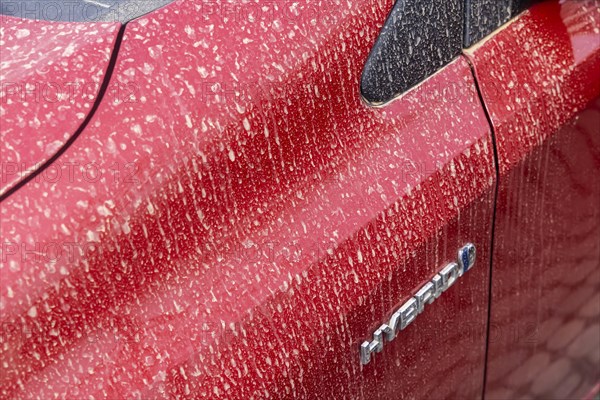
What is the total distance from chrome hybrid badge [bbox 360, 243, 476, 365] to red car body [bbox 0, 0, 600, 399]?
2 centimetres

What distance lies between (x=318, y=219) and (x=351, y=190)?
3.1 inches

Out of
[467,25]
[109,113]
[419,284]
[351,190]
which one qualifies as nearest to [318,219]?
[351,190]

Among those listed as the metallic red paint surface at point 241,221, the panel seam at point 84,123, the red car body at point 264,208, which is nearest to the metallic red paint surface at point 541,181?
the red car body at point 264,208

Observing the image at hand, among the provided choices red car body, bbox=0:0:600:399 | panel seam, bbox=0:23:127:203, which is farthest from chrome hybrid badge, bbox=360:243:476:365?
panel seam, bbox=0:23:127:203

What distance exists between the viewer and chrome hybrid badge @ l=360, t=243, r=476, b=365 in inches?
47.8

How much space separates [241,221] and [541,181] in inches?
26.8

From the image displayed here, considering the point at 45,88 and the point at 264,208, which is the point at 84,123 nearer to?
the point at 45,88

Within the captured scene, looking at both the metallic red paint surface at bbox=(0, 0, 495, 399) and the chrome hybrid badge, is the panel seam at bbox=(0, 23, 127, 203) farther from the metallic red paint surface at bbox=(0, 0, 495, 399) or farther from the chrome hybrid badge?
the chrome hybrid badge

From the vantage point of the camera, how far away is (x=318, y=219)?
116 cm

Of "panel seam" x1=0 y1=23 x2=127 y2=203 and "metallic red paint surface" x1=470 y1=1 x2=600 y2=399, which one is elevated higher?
"panel seam" x1=0 y1=23 x2=127 y2=203

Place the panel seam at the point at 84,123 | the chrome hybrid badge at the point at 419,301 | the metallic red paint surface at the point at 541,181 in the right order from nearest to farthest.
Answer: the panel seam at the point at 84,123
the chrome hybrid badge at the point at 419,301
the metallic red paint surface at the point at 541,181

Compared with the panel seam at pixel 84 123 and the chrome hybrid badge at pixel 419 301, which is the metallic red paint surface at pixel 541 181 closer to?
the chrome hybrid badge at pixel 419 301

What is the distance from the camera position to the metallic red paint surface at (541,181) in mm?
1416

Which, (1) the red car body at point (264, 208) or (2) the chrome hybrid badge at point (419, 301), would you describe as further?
(2) the chrome hybrid badge at point (419, 301)
